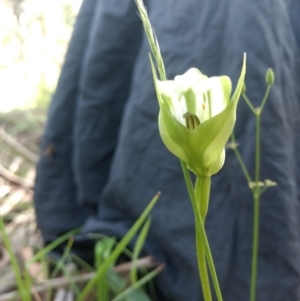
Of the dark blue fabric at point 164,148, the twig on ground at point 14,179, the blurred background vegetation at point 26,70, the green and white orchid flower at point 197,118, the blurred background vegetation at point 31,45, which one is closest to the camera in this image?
the green and white orchid flower at point 197,118

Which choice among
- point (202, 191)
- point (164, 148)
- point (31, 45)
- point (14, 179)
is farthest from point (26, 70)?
point (202, 191)

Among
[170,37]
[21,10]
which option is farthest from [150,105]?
[21,10]

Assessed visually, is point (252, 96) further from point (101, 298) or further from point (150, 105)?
point (101, 298)

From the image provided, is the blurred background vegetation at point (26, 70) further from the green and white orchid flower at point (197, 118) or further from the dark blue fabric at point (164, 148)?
the green and white orchid flower at point (197, 118)

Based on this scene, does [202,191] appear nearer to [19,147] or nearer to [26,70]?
[19,147]

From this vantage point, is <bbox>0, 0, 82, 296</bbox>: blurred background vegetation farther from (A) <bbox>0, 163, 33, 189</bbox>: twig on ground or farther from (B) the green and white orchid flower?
(B) the green and white orchid flower

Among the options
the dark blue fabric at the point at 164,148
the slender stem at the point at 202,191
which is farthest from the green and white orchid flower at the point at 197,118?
the dark blue fabric at the point at 164,148
